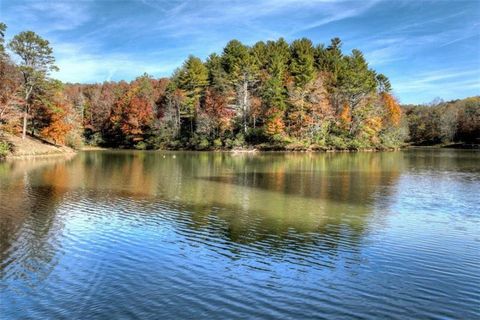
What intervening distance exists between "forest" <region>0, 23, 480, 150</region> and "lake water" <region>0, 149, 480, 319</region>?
→ 46.6 meters

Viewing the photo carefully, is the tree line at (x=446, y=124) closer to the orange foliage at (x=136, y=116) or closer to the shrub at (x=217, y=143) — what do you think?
the shrub at (x=217, y=143)

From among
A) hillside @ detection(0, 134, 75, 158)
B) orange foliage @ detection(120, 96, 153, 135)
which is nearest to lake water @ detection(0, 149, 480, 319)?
hillside @ detection(0, 134, 75, 158)

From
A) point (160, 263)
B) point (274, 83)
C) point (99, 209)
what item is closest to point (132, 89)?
point (274, 83)

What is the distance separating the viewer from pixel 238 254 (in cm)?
1190

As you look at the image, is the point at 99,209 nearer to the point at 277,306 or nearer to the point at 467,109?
the point at 277,306

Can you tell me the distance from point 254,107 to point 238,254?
64.0 meters

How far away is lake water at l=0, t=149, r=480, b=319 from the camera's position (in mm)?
8406

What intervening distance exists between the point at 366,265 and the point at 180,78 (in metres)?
77.4

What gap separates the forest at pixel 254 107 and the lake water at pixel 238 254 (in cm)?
4659

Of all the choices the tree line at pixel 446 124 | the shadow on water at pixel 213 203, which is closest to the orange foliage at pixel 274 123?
the shadow on water at pixel 213 203

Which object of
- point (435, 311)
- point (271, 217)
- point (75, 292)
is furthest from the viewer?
point (271, 217)

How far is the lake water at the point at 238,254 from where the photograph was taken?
841 centimetres

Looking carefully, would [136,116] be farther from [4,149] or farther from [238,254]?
[238,254]

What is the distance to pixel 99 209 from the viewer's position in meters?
18.3
